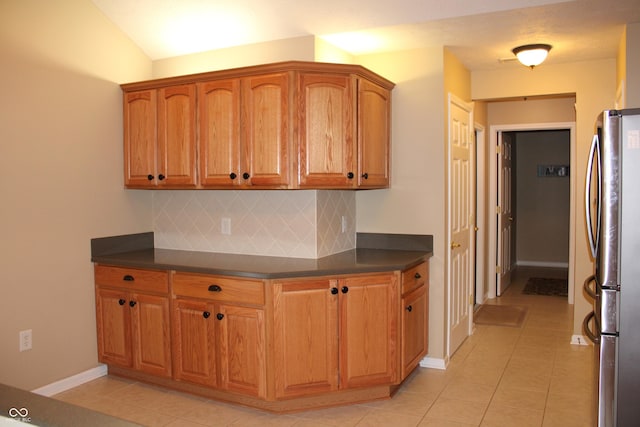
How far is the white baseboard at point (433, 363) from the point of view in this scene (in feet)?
13.4

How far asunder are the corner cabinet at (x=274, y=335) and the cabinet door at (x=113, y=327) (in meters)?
0.02

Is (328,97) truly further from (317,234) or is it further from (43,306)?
(43,306)

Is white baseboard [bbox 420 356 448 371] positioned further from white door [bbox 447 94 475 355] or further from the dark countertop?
the dark countertop

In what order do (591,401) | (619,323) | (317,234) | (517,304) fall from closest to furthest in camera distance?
(619,323)
(591,401)
(317,234)
(517,304)

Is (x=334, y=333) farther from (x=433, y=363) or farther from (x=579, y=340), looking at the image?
(x=579, y=340)

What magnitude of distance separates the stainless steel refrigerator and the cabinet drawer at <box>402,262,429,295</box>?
1.27m

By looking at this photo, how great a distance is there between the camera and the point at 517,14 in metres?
3.37

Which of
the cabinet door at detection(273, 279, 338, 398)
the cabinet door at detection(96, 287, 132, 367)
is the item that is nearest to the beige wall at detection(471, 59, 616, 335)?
the cabinet door at detection(273, 279, 338, 398)

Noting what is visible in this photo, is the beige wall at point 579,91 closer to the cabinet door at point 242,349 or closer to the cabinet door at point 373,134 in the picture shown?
the cabinet door at point 373,134

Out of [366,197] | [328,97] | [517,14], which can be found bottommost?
[366,197]

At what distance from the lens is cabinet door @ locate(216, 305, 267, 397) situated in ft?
10.8

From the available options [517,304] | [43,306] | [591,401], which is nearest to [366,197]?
[591,401]

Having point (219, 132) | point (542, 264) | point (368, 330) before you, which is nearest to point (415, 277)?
point (368, 330)

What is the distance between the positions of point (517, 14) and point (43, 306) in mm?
3517
